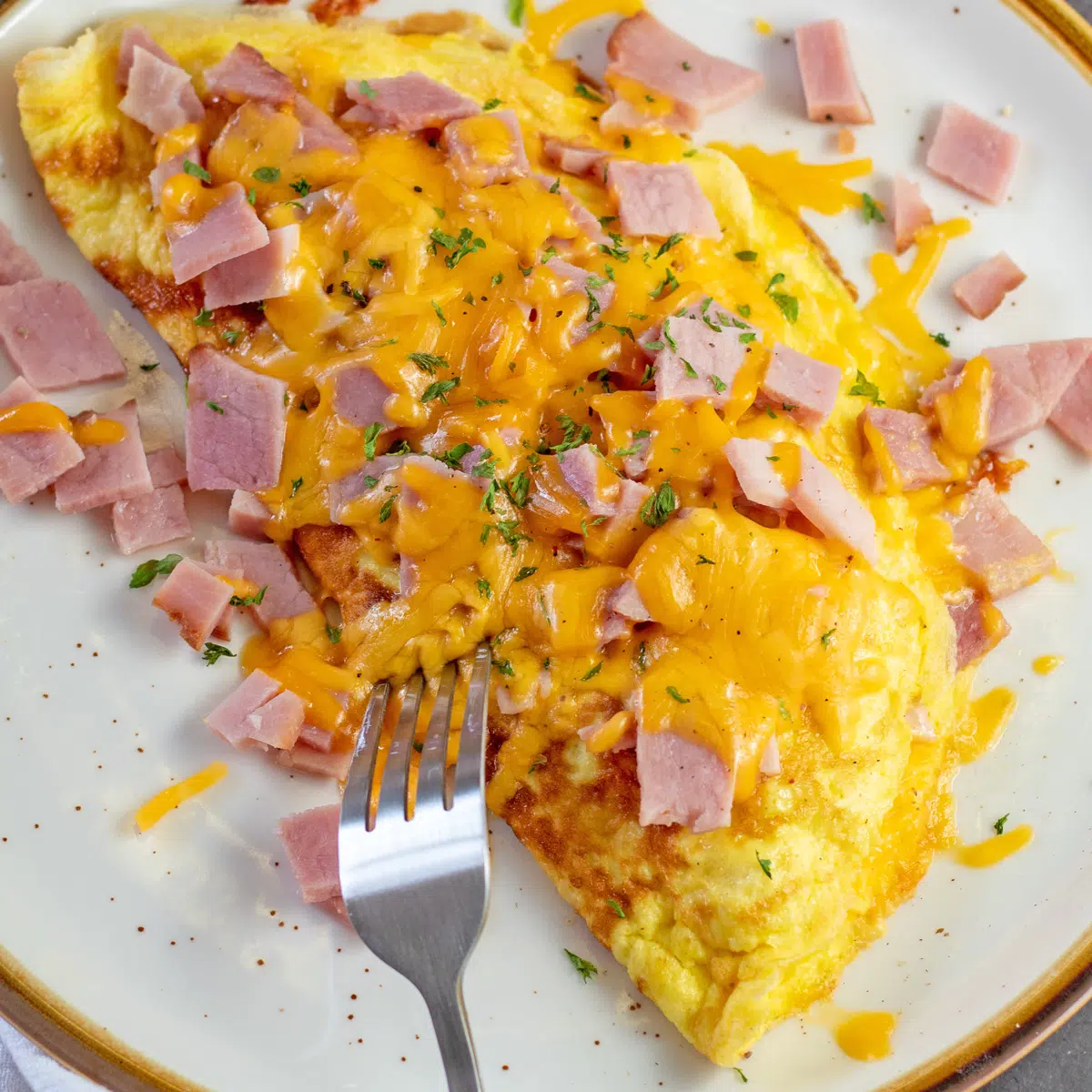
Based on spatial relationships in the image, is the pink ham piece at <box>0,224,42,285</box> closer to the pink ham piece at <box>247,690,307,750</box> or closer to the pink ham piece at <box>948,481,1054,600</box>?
the pink ham piece at <box>247,690,307,750</box>

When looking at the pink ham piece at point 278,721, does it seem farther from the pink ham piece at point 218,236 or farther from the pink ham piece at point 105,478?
the pink ham piece at point 218,236

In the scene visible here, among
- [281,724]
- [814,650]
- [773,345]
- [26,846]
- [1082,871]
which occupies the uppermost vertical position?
[773,345]

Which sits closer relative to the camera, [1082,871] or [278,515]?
[278,515]

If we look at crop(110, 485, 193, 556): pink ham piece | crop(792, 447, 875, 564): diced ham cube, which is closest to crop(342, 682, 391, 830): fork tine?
crop(110, 485, 193, 556): pink ham piece

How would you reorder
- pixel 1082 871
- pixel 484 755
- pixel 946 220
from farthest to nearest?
pixel 946 220, pixel 1082 871, pixel 484 755

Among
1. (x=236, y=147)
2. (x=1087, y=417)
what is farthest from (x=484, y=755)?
(x=1087, y=417)

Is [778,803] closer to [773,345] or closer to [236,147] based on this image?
[773,345]

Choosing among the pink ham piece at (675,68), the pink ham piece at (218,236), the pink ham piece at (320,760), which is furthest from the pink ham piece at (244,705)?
the pink ham piece at (675,68)
